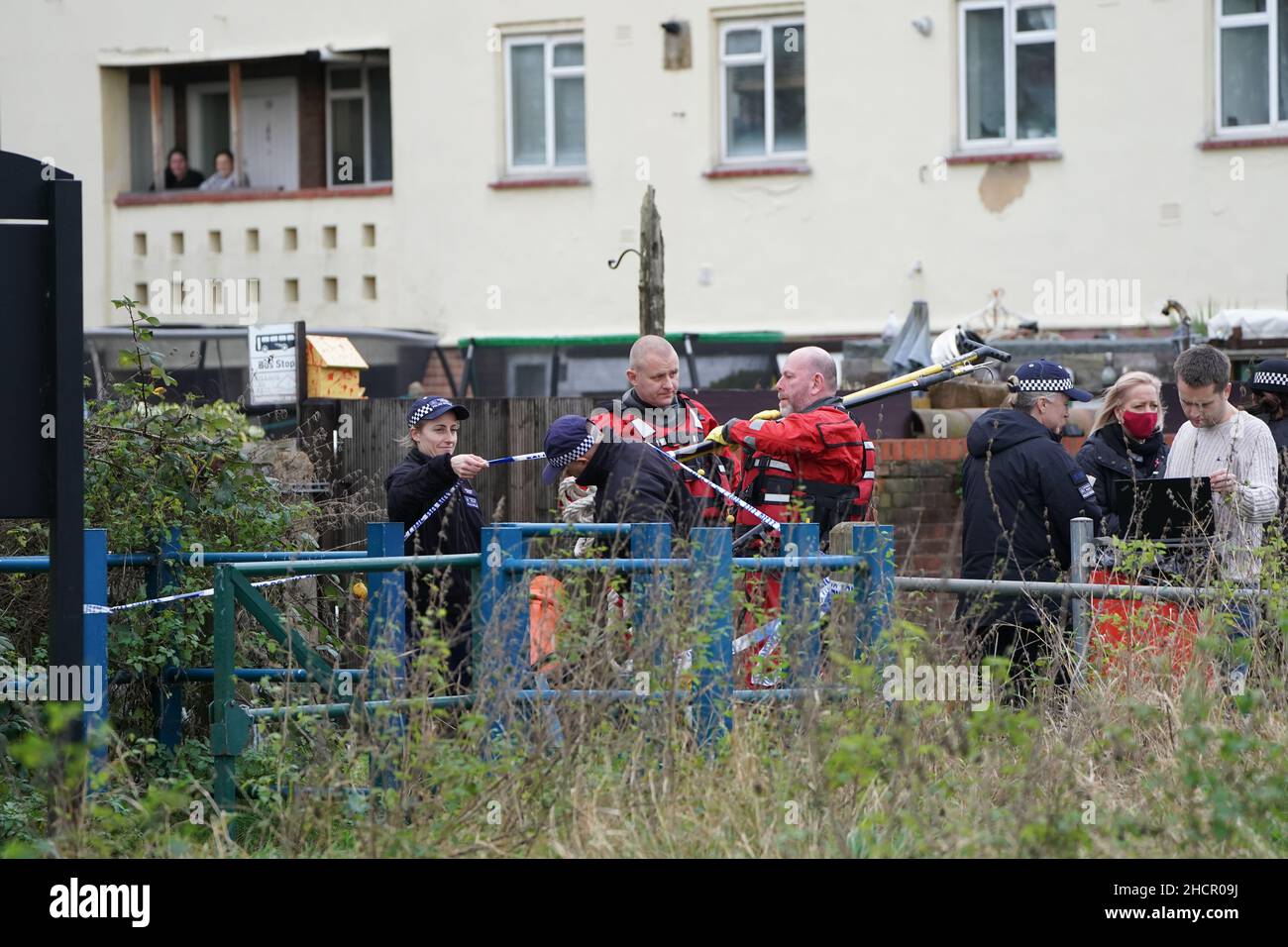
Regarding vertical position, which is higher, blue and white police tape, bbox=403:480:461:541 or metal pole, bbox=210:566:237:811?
blue and white police tape, bbox=403:480:461:541

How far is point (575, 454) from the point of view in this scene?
7.25 meters

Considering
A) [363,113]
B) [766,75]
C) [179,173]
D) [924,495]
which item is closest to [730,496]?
[924,495]

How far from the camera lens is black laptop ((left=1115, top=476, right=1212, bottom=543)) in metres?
7.71

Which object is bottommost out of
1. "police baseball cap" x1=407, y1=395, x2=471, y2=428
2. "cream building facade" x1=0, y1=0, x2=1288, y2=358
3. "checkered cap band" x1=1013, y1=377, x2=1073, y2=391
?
"police baseball cap" x1=407, y1=395, x2=471, y2=428

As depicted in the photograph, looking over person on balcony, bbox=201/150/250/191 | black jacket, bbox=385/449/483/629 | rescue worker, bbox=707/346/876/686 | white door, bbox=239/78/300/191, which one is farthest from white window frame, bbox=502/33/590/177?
black jacket, bbox=385/449/483/629

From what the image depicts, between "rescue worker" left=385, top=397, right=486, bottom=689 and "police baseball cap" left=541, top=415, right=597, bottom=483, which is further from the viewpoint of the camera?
"rescue worker" left=385, top=397, right=486, bottom=689

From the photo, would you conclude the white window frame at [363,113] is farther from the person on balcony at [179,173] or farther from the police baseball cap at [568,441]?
the police baseball cap at [568,441]

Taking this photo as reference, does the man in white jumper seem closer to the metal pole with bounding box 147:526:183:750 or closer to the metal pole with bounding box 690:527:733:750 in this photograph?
the metal pole with bounding box 690:527:733:750

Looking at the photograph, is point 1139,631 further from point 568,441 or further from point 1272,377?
point 568,441

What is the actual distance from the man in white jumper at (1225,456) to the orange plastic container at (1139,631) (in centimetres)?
39

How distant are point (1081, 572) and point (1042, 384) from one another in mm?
972

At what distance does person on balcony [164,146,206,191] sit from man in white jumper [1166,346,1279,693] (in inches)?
658

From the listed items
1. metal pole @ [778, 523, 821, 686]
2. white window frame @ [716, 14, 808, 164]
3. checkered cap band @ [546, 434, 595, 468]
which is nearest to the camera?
metal pole @ [778, 523, 821, 686]

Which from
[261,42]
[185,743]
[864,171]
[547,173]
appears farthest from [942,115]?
[185,743]
